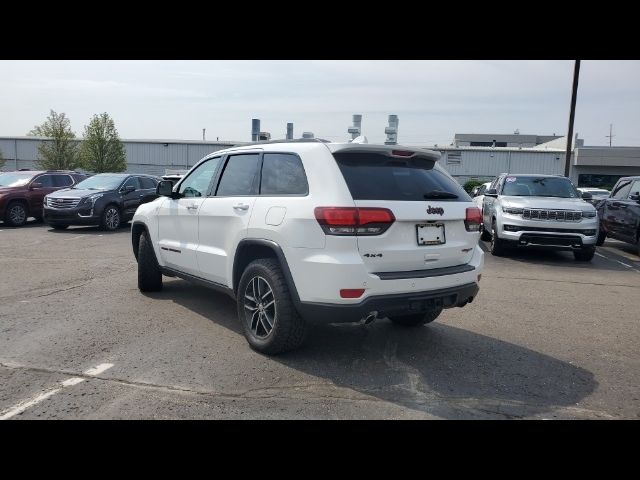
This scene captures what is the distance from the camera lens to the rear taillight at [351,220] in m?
3.91

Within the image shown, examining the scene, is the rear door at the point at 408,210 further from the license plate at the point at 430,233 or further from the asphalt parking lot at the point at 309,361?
the asphalt parking lot at the point at 309,361

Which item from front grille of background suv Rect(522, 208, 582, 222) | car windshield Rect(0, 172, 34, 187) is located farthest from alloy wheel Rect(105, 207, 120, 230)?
front grille of background suv Rect(522, 208, 582, 222)

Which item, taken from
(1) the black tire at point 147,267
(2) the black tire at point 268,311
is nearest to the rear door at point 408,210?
(2) the black tire at point 268,311

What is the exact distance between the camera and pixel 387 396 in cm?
381

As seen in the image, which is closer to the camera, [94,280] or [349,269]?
[349,269]

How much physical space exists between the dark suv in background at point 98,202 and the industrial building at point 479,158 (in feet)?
70.8

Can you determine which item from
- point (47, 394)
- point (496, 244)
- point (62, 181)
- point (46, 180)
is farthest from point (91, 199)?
point (47, 394)

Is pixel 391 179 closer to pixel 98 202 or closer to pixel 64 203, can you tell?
pixel 98 202

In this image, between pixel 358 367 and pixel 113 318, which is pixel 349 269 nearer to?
pixel 358 367

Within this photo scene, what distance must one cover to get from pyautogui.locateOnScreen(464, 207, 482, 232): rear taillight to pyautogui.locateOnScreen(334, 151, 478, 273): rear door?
0.16 ft

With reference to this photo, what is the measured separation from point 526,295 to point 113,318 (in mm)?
5401
